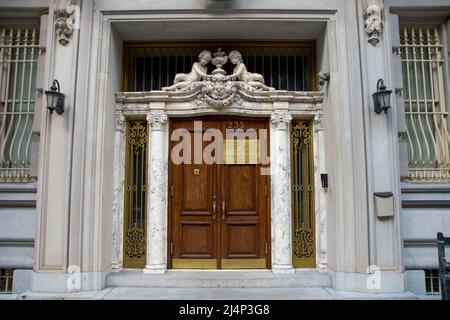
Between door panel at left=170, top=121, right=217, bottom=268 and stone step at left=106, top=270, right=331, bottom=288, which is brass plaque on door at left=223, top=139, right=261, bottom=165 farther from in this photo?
stone step at left=106, top=270, right=331, bottom=288

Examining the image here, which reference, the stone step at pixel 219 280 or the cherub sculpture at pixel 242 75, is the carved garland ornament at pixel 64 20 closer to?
the cherub sculpture at pixel 242 75

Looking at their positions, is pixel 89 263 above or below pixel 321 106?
below

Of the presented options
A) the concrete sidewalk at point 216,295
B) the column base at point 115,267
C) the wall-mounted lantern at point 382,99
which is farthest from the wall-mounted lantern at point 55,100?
the wall-mounted lantern at point 382,99

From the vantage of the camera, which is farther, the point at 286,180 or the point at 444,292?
the point at 286,180

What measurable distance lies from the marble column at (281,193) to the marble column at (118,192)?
2.70m

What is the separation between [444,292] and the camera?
505 centimetres

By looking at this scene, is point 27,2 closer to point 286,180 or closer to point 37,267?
point 37,267

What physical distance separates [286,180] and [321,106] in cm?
151

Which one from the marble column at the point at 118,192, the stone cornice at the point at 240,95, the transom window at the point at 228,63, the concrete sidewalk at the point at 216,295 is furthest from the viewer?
the transom window at the point at 228,63

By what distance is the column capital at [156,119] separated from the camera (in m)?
6.69

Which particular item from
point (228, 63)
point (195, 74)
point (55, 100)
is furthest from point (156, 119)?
point (228, 63)

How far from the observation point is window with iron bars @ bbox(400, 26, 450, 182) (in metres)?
6.74
